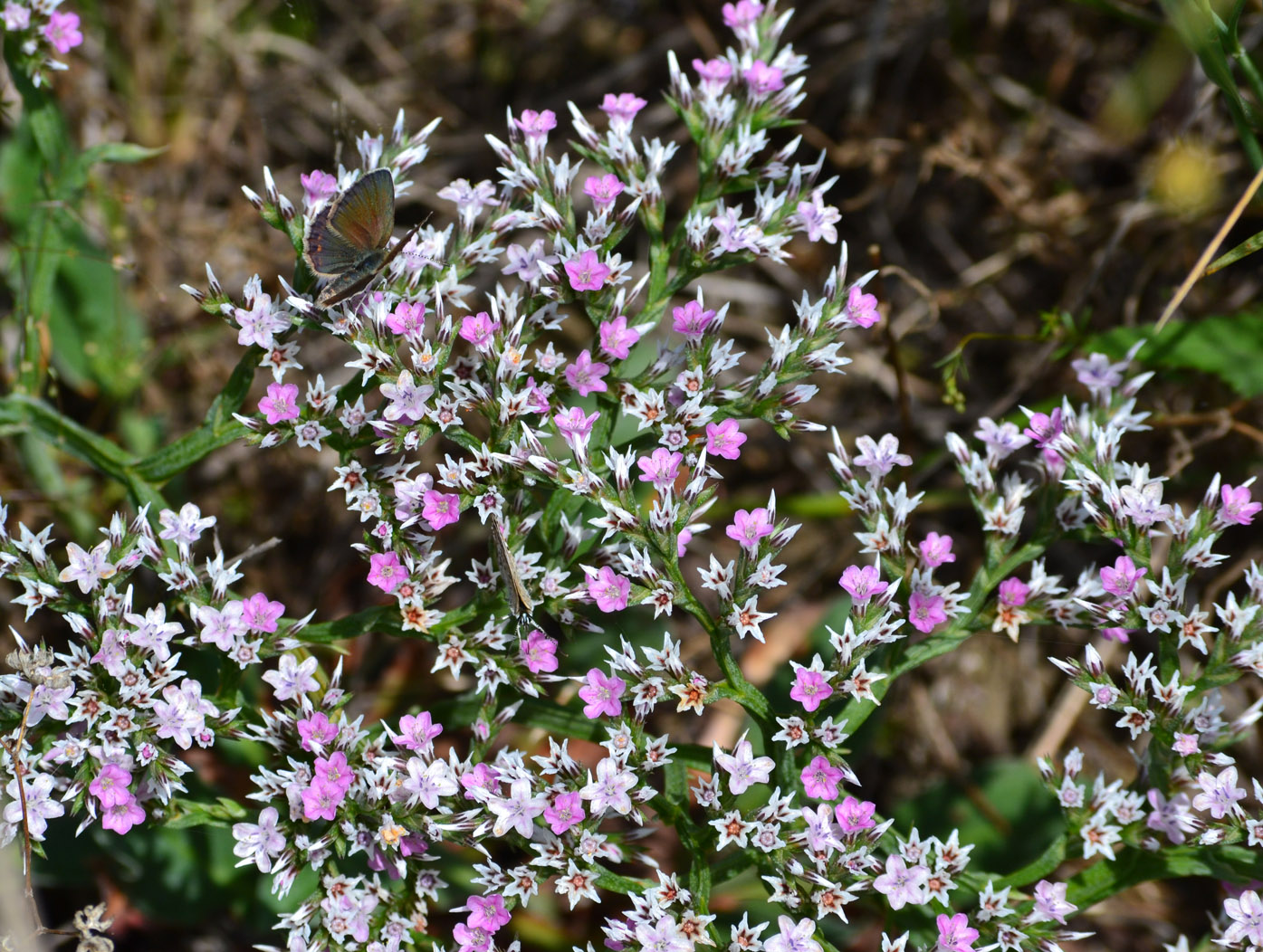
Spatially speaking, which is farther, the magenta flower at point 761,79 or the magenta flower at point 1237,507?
the magenta flower at point 761,79

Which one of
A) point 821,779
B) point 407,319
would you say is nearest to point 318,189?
point 407,319

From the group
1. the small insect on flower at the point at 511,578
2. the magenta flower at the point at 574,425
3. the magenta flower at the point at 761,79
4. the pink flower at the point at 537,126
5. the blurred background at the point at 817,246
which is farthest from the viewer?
the blurred background at the point at 817,246

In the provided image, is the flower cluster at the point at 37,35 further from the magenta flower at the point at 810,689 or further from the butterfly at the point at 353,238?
the magenta flower at the point at 810,689

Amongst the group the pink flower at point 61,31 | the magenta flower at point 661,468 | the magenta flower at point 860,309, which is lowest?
the magenta flower at point 661,468

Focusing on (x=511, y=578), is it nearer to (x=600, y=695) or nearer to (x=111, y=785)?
(x=600, y=695)

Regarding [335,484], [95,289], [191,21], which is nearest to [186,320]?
[95,289]

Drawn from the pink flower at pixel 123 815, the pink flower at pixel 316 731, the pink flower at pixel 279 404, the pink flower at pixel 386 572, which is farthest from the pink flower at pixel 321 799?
the pink flower at pixel 279 404

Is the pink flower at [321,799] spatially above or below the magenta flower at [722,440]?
below

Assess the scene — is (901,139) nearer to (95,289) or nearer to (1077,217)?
(1077,217)
